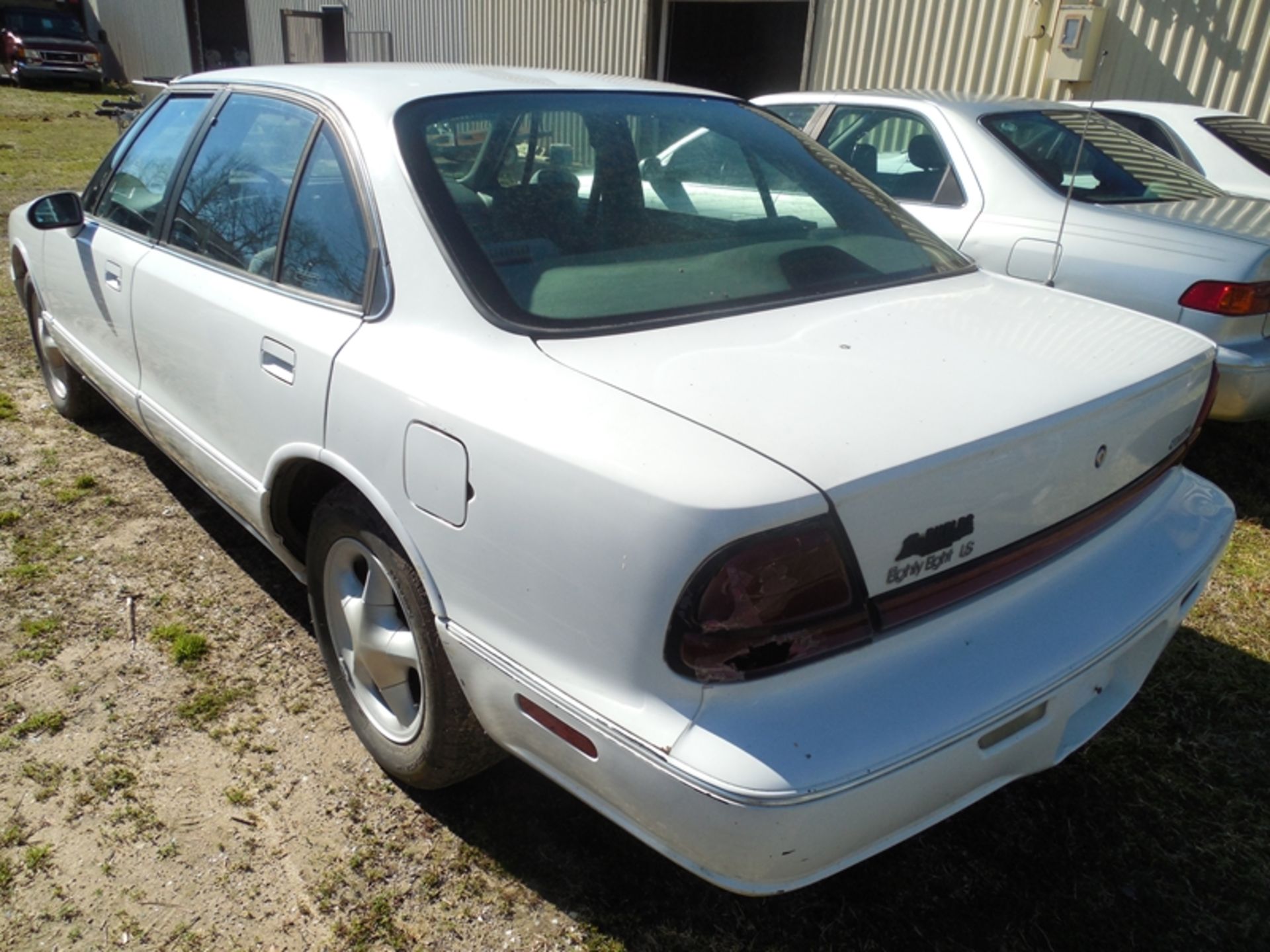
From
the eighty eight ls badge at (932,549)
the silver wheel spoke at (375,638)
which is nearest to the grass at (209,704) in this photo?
the silver wheel spoke at (375,638)

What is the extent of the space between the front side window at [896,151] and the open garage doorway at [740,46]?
11418 mm

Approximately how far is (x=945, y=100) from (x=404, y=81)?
11.5ft

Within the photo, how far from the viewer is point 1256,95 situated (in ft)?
28.2

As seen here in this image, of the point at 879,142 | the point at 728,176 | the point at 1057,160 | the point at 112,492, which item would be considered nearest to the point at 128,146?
the point at 112,492

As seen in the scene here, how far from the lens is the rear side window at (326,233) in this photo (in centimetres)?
221

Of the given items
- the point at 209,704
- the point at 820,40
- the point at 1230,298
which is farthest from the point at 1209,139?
the point at 209,704

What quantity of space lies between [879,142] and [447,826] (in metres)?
4.23

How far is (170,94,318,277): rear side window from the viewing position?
8.30 ft

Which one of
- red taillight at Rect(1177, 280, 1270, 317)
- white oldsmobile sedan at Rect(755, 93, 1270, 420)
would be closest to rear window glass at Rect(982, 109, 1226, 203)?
white oldsmobile sedan at Rect(755, 93, 1270, 420)

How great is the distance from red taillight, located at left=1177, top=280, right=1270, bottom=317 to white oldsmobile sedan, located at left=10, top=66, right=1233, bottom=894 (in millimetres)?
1780

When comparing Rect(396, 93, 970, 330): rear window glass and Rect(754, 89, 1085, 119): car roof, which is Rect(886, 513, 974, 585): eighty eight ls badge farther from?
Rect(754, 89, 1085, 119): car roof

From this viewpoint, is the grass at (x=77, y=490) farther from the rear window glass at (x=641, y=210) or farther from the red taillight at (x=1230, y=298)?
the red taillight at (x=1230, y=298)

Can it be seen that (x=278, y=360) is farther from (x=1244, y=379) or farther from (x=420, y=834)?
(x=1244, y=379)

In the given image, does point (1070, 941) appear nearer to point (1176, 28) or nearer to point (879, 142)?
point (879, 142)
